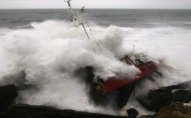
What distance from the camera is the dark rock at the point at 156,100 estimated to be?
326 inches

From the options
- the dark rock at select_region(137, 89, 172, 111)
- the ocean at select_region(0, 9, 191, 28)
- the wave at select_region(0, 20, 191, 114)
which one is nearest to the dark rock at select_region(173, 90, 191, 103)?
the dark rock at select_region(137, 89, 172, 111)

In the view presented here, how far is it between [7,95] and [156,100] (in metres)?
4.52

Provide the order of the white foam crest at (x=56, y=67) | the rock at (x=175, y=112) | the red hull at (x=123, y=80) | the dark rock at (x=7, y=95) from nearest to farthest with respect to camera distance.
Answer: the rock at (x=175, y=112) < the dark rock at (x=7, y=95) < the white foam crest at (x=56, y=67) < the red hull at (x=123, y=80)

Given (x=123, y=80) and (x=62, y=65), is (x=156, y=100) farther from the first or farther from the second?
(x=62, y=65)

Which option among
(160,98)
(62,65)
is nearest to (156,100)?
(160,98)

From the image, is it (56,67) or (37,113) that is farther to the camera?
(56,67)

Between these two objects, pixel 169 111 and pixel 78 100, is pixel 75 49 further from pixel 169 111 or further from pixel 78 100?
pixel 169 111

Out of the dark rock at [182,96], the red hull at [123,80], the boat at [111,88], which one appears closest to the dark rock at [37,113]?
the boat at [111,88]

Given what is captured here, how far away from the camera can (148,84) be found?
1007 cm

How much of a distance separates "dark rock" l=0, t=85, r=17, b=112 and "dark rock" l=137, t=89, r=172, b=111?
4053mm

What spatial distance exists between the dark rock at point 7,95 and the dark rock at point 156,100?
4.05 metres

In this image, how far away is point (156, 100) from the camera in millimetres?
8352

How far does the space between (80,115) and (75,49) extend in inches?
124

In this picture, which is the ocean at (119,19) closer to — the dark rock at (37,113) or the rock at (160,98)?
the rock at (160,98)
